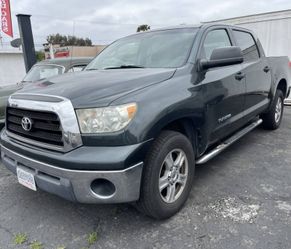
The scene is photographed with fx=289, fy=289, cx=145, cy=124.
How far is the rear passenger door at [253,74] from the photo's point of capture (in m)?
3.99

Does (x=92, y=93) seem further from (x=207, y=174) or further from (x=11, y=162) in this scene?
(x=207, y=174)

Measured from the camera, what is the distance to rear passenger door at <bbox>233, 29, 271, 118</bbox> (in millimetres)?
3989

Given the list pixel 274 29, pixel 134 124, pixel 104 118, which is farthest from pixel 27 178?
pixel 274 29

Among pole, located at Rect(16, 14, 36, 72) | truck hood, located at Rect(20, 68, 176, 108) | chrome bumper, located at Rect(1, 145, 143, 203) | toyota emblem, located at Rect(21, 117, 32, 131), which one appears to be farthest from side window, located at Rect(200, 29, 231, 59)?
pole, located at Rect(16, 14, 36, 72)

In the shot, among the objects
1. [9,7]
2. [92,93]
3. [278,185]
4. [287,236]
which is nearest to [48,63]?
[92,93]

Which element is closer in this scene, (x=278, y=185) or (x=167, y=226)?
(x=167, y=226)

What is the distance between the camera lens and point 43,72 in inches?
224

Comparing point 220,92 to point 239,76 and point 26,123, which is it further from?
point 26,123

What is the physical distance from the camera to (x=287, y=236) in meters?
2.38

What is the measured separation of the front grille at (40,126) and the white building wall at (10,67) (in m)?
12.3

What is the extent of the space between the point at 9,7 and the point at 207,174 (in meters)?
13.8

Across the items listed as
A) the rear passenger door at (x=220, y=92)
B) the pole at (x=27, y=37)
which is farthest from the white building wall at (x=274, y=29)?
the pole at (x=27, y=37)

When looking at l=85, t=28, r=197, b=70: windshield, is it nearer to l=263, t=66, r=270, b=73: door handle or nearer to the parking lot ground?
the parking lot ground

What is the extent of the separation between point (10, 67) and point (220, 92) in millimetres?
13166
